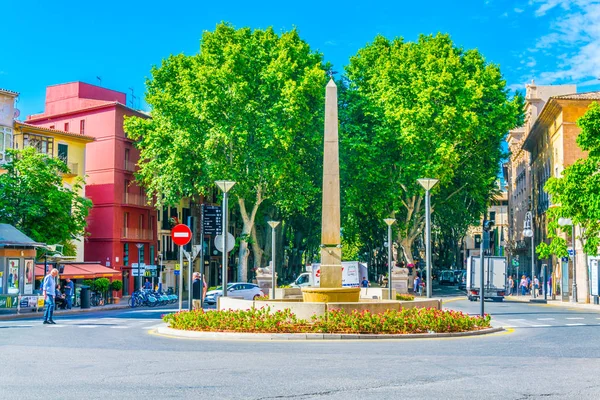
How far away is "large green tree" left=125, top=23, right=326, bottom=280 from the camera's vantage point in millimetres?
49844

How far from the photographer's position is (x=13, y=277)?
35406 mm

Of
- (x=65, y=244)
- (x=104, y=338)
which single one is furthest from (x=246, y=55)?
(x=104, y=338)

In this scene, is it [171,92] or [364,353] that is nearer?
[364,353]

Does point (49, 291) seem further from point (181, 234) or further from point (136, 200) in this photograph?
point (136, 200)

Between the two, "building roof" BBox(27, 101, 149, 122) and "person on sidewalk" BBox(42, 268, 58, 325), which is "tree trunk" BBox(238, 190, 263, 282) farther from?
"person on sidewalk" BBox(42, 268, 58, 325)

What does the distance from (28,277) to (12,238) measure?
78.4 inches

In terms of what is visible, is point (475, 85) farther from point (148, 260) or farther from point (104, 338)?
point (104, 338)

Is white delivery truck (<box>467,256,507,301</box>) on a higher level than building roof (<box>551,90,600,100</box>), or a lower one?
lower

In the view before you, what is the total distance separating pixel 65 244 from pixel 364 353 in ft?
131

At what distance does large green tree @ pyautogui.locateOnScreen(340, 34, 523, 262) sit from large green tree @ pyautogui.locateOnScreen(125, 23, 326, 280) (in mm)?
3529

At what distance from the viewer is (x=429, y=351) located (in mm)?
15891

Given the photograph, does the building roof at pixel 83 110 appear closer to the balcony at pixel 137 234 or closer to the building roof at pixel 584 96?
the balcony at pixel 137 234

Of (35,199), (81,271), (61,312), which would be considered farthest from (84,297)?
(35,199)

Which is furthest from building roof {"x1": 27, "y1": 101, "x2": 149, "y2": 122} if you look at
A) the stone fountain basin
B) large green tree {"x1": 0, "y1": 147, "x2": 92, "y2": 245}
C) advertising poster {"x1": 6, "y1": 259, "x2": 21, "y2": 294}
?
the stone fountain basin
